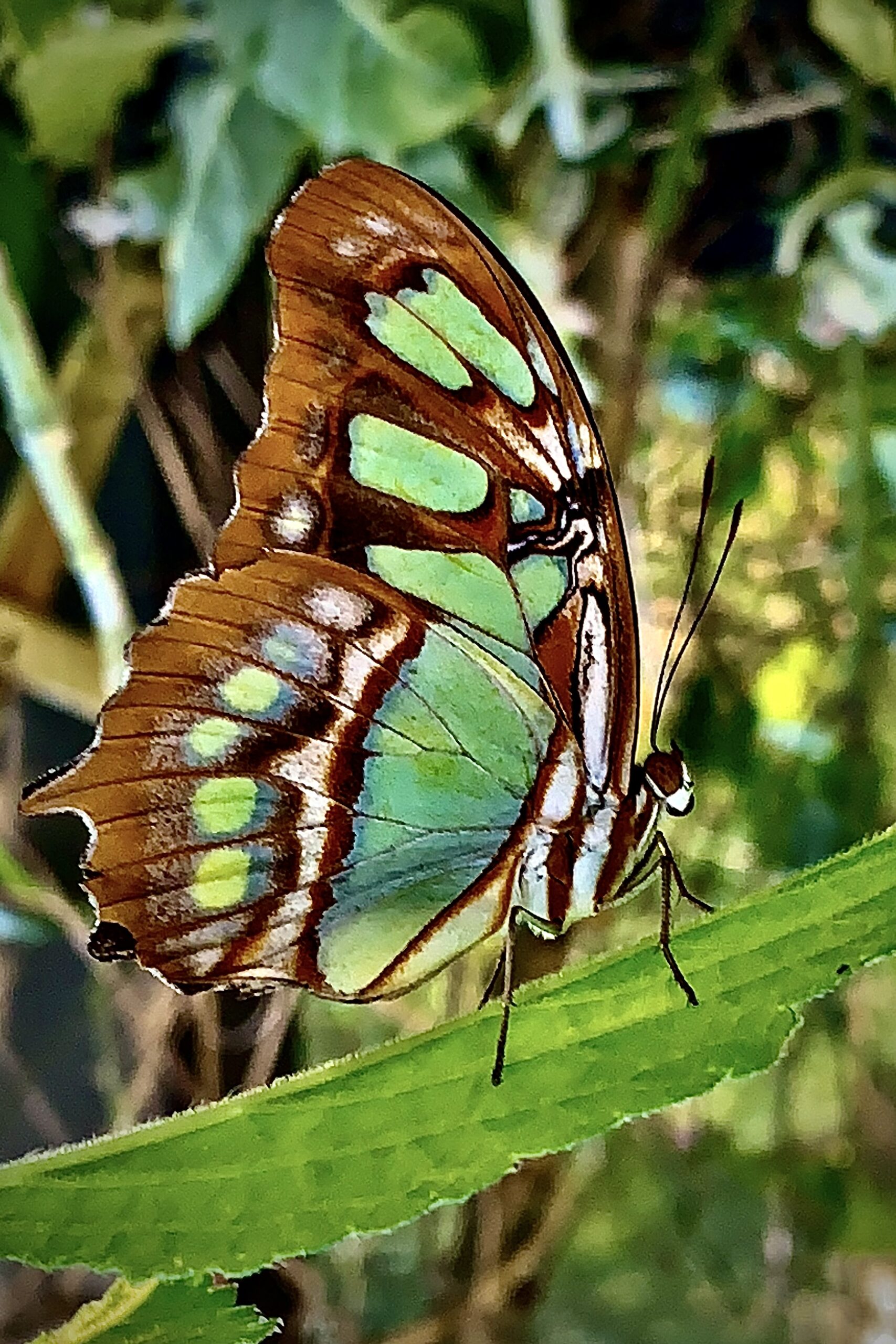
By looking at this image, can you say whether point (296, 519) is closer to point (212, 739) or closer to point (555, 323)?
point (212, 739)

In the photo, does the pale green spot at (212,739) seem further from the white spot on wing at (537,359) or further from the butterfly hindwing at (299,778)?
the white spot on wing at (537,359)

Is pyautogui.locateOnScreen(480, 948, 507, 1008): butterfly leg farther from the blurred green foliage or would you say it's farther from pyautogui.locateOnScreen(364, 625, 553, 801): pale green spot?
the blurred green foliage

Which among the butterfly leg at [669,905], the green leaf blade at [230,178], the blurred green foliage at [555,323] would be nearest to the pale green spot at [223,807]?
the butterfly leg at [669,905]

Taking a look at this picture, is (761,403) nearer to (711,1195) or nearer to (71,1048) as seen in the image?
(71,1048)

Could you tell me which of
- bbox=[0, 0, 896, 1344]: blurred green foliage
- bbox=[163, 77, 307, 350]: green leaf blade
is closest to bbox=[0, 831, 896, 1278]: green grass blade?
bbox=[0, 0, 896, 1344]: blurred green foliage

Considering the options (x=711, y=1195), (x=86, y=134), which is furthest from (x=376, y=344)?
(x=711, y=1195)

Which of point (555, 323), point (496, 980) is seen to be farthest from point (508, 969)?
point (555, 323)

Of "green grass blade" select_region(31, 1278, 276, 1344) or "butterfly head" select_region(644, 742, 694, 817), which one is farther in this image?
"butterfly head" select_region(644, 742, 694, 817)

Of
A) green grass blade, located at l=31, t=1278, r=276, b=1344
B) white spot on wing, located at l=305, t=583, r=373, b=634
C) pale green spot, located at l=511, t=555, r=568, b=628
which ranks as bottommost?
green grass blade, located at l=31, t=1278, r=276, b=1344
